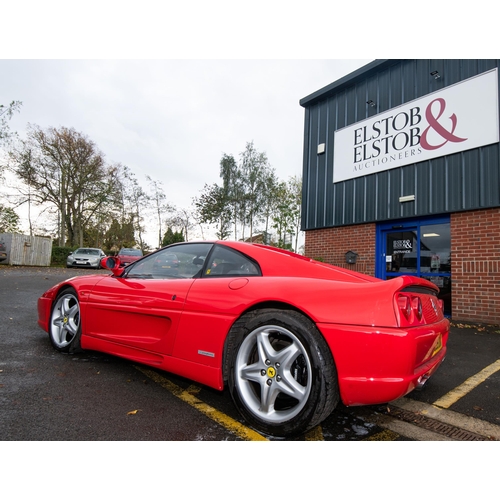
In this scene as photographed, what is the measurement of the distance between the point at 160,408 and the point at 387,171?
22.8 ft

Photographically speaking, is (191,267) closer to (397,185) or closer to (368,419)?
(368,419)

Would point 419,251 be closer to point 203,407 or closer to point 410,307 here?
point 410,307

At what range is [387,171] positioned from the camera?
7414 millimetres

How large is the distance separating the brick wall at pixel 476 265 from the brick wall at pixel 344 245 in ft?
5.71

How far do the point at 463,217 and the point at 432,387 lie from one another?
4.56m

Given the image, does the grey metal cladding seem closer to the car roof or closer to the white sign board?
the white sign board

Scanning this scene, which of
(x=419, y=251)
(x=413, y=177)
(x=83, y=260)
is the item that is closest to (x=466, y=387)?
(x=419, y=251)

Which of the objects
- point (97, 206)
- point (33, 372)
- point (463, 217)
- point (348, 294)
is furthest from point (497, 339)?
point (97, 206)

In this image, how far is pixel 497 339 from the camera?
473 centimetres

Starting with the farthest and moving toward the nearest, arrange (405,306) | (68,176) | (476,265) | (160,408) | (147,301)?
(68,176)
(476,265)
(147,301)
(160,408)
(405,306)

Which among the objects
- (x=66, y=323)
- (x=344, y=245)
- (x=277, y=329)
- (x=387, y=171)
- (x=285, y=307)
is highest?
(x=387, y=171)

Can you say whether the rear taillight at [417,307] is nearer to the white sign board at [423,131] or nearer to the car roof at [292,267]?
the car roof at [292,267]

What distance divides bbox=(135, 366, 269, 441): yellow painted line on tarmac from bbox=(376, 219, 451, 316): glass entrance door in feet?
18.6

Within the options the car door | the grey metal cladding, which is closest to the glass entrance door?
the grey metal cladding
